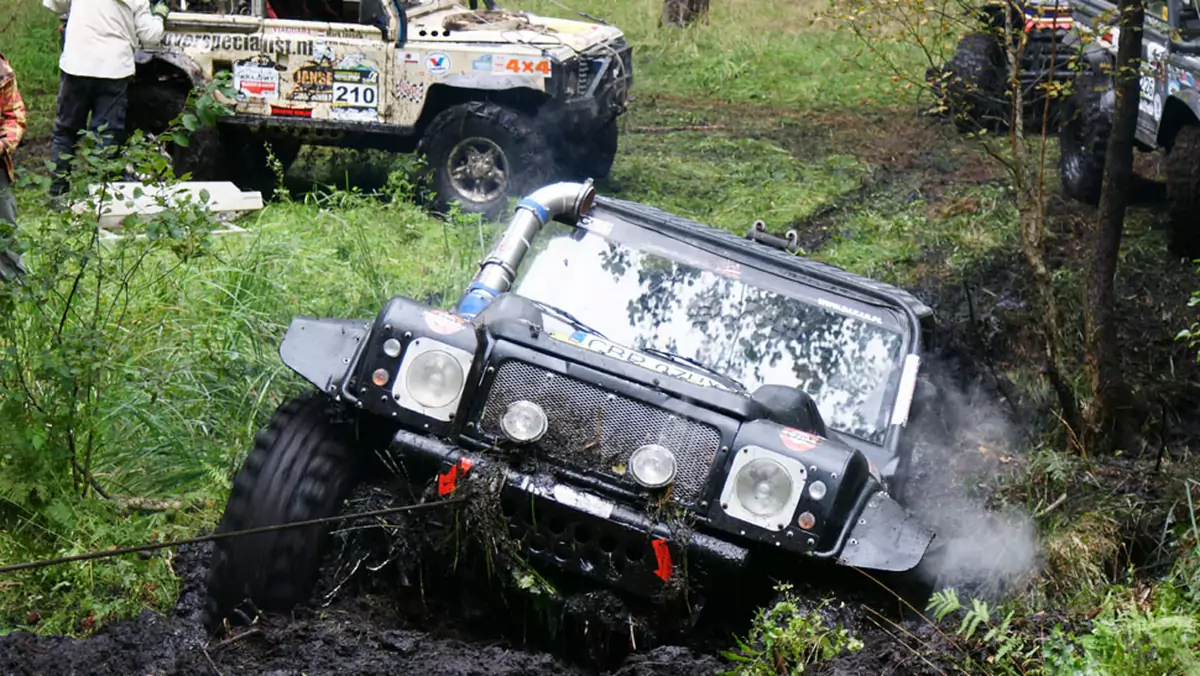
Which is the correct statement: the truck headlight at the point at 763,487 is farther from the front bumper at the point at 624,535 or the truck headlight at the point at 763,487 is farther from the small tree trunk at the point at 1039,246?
the small tree trunk at the point at 1039,246

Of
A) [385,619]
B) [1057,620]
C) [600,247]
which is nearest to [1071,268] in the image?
[600,247]

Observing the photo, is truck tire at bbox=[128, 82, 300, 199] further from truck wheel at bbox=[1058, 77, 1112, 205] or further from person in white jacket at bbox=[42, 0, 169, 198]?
truck wheel at bbox=[1058, 77, 1112, 205]

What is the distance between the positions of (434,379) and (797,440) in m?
1.11

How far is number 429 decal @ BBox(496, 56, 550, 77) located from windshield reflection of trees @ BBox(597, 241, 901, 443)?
5.06 meters

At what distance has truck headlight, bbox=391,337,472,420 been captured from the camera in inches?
173

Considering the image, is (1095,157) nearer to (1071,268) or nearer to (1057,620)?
(1071,268)

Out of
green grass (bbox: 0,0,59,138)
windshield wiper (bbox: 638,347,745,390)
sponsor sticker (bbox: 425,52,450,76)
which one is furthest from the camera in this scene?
green grass (bbox: 0,0,59,138)

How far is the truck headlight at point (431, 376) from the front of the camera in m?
4.40

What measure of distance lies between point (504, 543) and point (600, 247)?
5.27 ft

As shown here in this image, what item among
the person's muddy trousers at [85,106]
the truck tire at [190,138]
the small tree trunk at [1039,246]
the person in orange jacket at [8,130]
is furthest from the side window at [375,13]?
the small tree trunk at [1039,246]

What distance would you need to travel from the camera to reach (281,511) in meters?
4.38

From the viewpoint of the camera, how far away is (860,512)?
423cm

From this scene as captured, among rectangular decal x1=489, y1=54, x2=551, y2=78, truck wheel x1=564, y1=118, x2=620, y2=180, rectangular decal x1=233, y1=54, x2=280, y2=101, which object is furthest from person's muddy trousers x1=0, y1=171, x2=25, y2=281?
truck wheel x1=564, y1=118, x2=620, y2=180

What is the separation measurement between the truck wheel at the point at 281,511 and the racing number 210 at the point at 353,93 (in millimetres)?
6097
